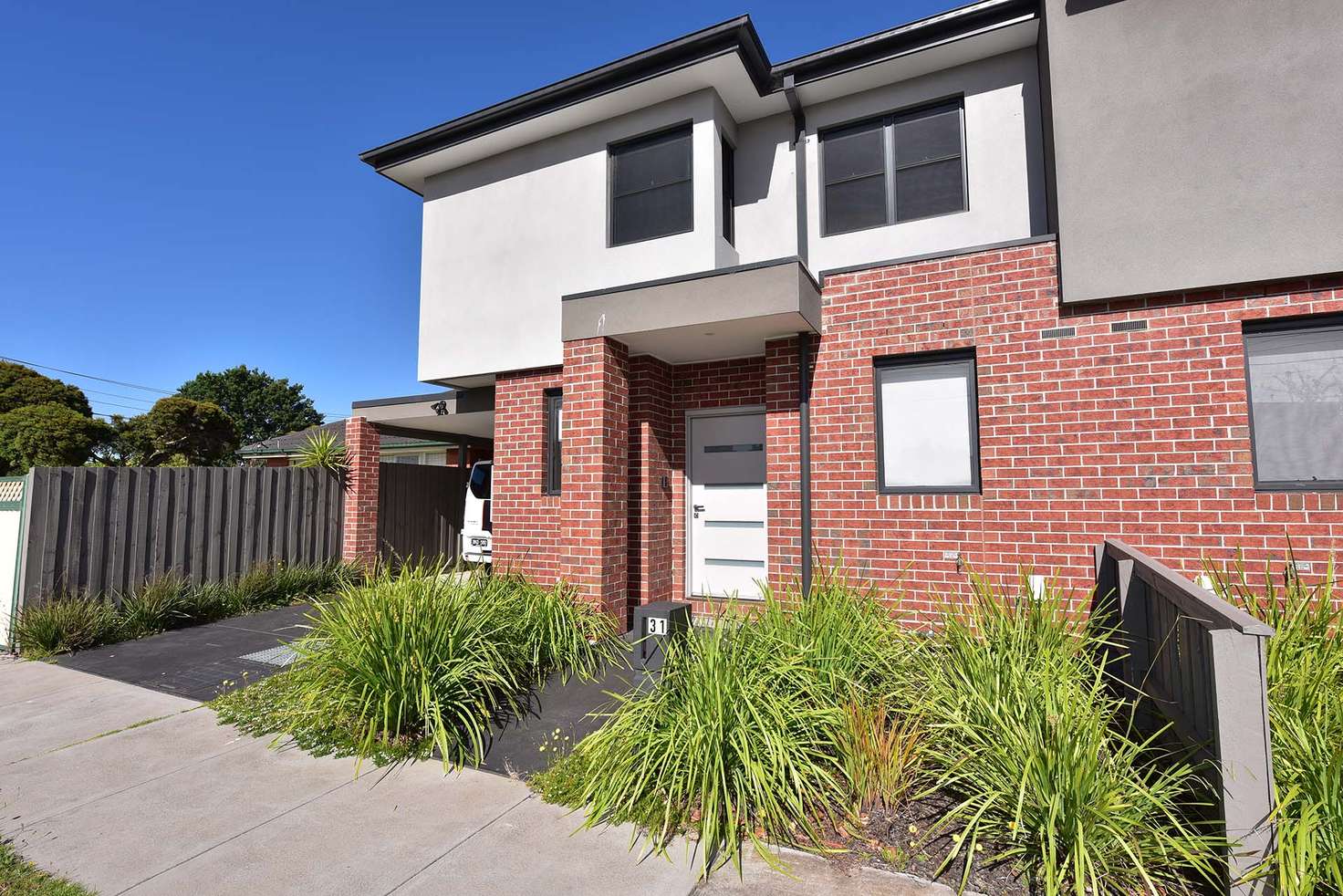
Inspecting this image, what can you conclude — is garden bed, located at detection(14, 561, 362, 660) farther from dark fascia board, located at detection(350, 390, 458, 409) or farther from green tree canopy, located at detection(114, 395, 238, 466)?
green tree canopy, located at detection(114, 395, 238, 466)

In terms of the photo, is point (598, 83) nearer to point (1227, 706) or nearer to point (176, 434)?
point (1227, 706)

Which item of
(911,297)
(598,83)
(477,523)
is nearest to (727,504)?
(911,297)

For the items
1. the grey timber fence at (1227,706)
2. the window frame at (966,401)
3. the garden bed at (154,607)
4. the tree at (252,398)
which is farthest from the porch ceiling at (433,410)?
the tree at (252,398)

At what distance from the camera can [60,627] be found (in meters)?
6.34

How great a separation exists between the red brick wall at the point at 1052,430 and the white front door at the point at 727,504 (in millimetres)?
1061

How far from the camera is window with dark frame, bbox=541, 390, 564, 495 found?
758 cm

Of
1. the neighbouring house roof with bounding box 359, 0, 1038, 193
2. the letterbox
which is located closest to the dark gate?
the neighbouring house roof with bounding box 359, 0, 1038, 193

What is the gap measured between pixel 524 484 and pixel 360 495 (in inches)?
172

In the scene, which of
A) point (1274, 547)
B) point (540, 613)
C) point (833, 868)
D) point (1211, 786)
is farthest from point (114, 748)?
point (1274, 547)

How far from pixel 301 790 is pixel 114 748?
A: 1.79 metres

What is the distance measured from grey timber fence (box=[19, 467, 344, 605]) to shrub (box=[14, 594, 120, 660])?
237 millimetres

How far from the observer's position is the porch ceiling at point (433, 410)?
959 centimetres

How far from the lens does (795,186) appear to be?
24.0 ft

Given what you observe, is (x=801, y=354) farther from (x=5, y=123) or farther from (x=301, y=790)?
(x=5, y=123)
